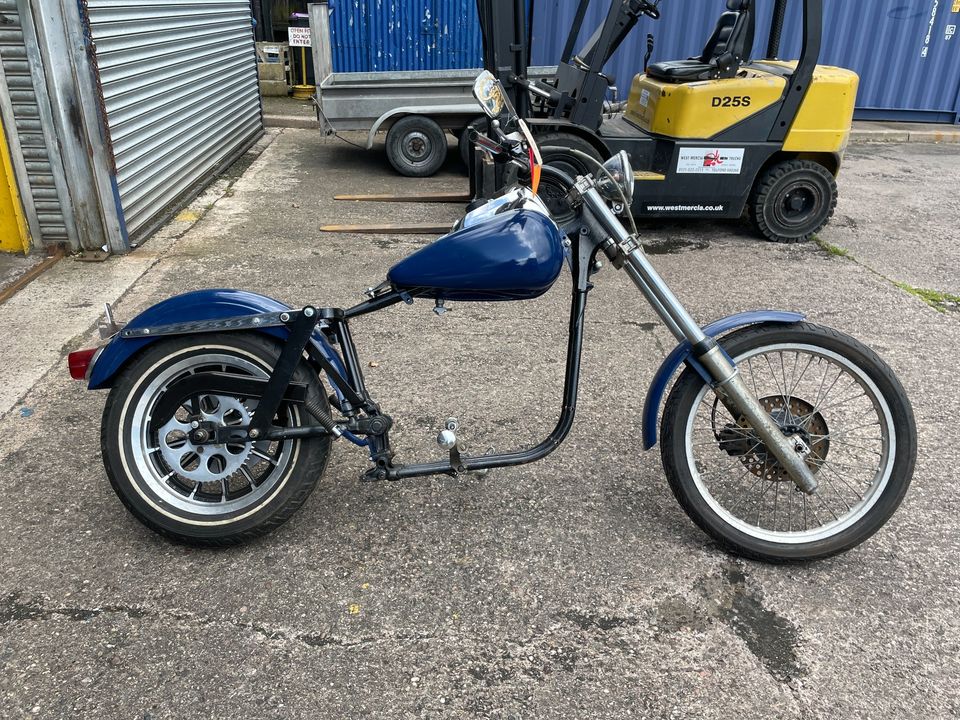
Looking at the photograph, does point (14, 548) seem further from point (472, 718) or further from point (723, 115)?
point (723, 115)

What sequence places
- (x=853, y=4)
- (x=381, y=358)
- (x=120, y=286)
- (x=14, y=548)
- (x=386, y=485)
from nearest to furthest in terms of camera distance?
(x=14, y=548)
(x=386, y=485)
(x=381, y=358)
(x=120, y=286)
(x=853, y=4)

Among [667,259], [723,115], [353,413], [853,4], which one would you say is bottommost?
[667,259]

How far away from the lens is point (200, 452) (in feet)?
8.52

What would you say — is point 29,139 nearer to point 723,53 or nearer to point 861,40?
point 723,53

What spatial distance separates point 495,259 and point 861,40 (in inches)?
470

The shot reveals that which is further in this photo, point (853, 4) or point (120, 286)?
point (853, 4)

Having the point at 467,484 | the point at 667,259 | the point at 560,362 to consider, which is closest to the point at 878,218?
the point at 667,259

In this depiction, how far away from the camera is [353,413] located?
8.64 feet

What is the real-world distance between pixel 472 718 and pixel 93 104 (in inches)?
196

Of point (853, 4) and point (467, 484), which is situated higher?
point (853, 4)

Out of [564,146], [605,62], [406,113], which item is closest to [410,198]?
[406,113]

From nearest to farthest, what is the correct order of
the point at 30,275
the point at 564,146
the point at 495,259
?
the point at 495,259 → the point at 30,275 → the point at 564,146

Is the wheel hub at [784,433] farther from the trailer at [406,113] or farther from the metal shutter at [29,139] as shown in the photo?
the trailer at [406,113]

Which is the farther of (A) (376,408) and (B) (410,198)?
(B) (410,198)
